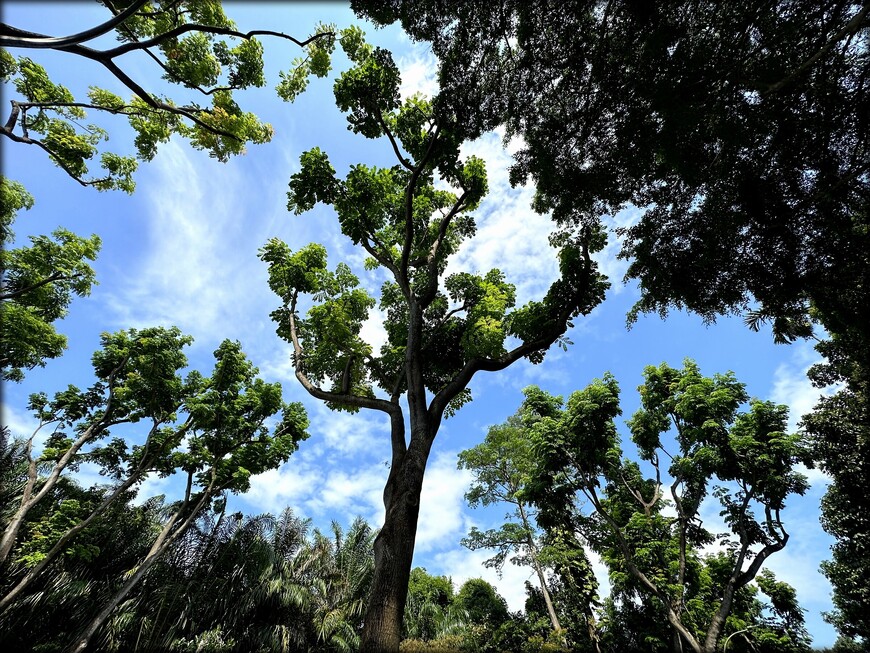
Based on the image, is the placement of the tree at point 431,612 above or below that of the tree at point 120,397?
below

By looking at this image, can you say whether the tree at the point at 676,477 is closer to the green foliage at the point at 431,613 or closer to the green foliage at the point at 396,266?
the green foliage at the point at 396,266

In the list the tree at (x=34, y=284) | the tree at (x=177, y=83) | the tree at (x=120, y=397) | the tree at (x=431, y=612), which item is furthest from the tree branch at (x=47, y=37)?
the tree at (x=431, y=612)

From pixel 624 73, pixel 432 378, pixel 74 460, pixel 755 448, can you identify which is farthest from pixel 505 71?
pixel 74 460

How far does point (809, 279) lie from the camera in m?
5.50

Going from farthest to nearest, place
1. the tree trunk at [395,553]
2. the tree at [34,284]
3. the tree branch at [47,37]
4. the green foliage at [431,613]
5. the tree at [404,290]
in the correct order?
the green foliage at [431,613], the tree at [34,284], the tree at [404,290], the tree trunk at [395,553], the tree branch at [47,37]

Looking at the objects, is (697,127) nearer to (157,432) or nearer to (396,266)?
(396,266)

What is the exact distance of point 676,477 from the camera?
1404 centimetres

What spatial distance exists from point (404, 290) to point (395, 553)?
4.43 meters

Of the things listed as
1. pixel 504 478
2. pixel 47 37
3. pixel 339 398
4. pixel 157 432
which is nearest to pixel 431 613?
pixel 504 478

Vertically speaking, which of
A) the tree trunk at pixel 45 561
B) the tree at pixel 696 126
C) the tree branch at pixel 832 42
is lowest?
the tree trunk at pixel 45 561

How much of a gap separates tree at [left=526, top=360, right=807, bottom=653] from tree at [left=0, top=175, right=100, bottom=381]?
1709 cm

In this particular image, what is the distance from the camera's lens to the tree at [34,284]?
10.1 metres

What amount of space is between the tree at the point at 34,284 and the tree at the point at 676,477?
1709 centimetres

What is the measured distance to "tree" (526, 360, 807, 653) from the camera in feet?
38.9
